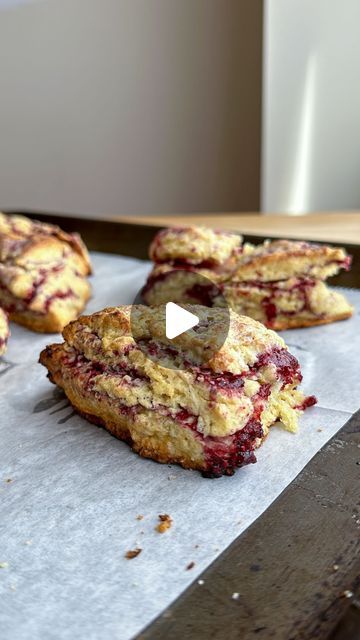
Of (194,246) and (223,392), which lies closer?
(223,392)

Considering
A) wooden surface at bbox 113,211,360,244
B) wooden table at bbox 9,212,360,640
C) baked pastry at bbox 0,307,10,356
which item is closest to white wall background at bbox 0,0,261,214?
wooden surface at bbox 113,211,360,244

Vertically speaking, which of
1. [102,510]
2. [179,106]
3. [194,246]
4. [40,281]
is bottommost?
[102,510]

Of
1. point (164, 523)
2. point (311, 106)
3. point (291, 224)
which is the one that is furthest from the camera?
point (311, 106)

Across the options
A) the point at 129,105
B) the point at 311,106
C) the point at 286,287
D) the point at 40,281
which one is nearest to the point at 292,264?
the point at 286,287

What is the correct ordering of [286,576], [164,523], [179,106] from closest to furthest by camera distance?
[286,576]
[164,523]
[179,106]

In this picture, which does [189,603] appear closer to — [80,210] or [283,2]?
[283,2]

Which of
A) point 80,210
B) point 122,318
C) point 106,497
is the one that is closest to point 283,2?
point 80,210

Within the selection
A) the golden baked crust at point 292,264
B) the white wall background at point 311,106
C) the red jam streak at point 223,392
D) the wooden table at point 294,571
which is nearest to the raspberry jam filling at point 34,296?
the golden baked crust at point 292,264

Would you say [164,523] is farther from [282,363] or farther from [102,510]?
[282,363]
